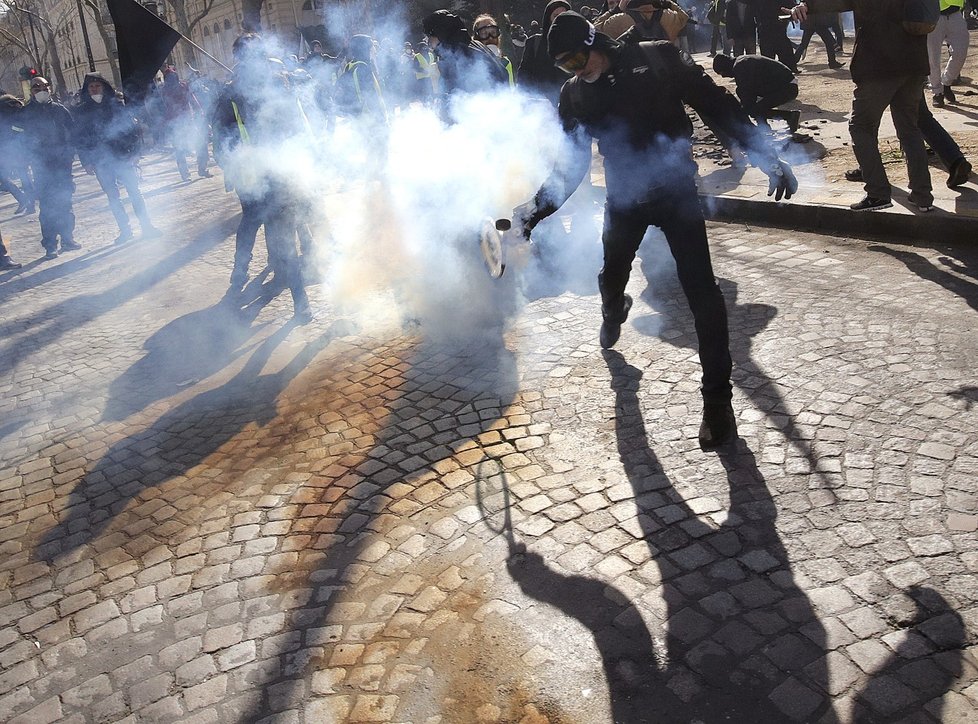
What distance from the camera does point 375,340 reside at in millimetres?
5242

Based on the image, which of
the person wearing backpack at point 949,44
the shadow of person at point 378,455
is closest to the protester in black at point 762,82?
the shadow of person at point 378,455

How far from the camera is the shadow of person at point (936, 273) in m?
4.53

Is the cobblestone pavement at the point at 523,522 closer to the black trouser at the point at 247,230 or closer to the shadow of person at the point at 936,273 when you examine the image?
the shadow of person at the point at 936,273

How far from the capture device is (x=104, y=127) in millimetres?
9508

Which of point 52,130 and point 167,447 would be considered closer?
point 167,447

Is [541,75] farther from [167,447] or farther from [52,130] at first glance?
[52,130]

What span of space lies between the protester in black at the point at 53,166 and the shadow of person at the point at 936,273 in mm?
8618

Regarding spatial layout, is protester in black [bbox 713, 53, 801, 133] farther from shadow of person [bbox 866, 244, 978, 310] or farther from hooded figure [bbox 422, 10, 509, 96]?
hooded figure [bbox 422, 10, 509, 96]

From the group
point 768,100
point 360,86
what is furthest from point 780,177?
point 360,86

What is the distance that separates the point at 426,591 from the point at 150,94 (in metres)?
14.2

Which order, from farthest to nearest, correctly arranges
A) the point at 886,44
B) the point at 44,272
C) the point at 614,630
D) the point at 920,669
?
the point at 44,272, the point at 886,44, the point at 614,630, the point at 920,669

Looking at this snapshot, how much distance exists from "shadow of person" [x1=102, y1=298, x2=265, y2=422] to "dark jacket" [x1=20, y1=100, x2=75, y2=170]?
4604 millimetres

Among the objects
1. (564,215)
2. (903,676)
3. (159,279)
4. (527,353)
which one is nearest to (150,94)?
(159,279)

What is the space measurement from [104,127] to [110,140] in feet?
0.51
